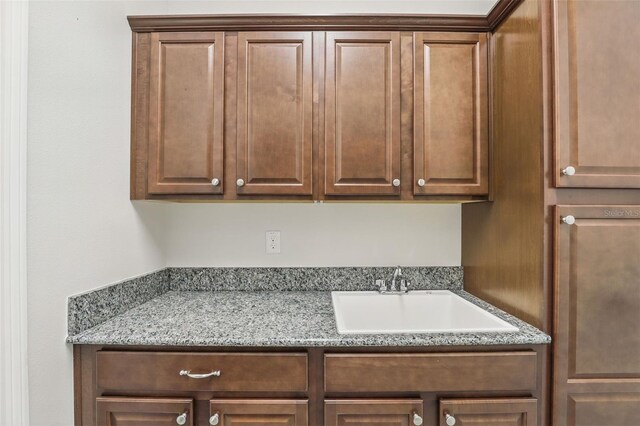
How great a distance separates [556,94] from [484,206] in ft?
1.79

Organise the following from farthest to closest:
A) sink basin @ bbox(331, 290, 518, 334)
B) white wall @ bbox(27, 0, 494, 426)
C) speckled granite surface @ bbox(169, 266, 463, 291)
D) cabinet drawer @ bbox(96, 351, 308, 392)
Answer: speckled granite surface @ bbox(169, 266, 463, 291) < sink basin @ bbox(331, 290, 518, 334) < cabinet drawer @ bbox(96, 351, 308, 392) < white wall @ bbox(27, 0, 494, 426)

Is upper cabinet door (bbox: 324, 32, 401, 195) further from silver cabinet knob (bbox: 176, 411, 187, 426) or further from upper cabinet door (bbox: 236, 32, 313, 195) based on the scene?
silver cabinet knob (bbox: 176, 411, 187, 426)

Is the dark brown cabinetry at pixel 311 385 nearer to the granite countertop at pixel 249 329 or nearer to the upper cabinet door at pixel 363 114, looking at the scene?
the granite countertop at pixel 249 329

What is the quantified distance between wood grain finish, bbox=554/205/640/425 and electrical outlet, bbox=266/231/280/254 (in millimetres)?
1195

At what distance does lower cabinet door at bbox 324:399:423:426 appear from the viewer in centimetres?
110

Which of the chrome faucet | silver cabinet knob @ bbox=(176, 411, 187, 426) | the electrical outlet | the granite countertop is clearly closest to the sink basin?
the chrome faucet

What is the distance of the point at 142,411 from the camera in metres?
1.11

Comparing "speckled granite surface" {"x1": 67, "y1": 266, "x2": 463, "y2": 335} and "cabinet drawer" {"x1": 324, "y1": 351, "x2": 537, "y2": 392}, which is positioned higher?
"speckled granite surface" {"x1": 67, "y1": 266, "x2": 463, "y2": 335}

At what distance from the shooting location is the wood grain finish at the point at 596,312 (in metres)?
1.13

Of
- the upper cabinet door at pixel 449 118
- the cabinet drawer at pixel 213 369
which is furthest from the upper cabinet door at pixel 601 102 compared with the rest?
the cabinet drawer at pixel 213 369

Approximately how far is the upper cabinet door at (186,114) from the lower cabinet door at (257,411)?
0.81 metres

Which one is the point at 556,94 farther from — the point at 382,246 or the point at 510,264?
the point at 382,246

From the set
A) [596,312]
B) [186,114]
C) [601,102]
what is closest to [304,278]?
[186,114]

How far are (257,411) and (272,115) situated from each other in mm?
1115
